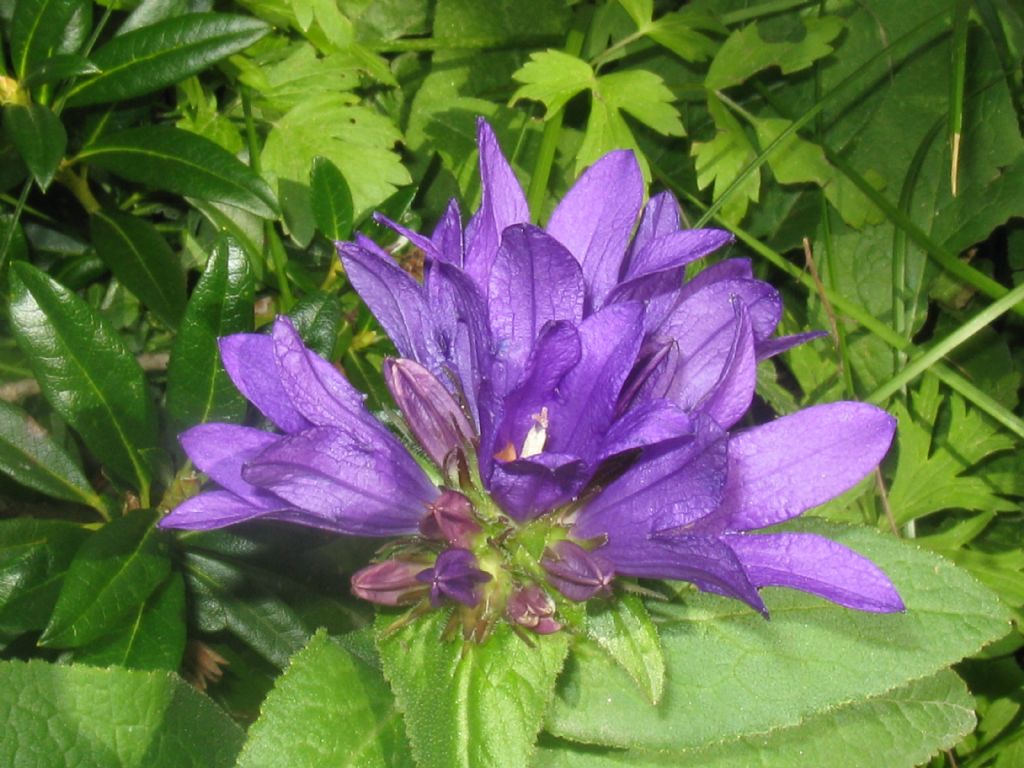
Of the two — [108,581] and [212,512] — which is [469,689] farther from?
[108,581]

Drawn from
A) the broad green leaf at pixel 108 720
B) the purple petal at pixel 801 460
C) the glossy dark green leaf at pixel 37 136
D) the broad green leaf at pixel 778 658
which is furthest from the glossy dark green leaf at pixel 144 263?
the purple petal at pixel 801 460

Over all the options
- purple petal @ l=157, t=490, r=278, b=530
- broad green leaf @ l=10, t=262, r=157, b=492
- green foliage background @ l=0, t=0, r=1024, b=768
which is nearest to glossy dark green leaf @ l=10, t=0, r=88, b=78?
green foliage background @ l=0, t=0, r=1024, b=768

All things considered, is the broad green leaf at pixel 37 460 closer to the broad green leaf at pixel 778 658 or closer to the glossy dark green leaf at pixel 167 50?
the glossy dark green leaf at pixel 167 50

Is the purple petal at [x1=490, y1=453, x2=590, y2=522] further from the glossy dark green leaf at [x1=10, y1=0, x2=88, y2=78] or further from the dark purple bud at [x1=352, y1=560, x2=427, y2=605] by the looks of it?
the glossy dark green leaf at [x1=10, y1=0, x2=88, y2=78]

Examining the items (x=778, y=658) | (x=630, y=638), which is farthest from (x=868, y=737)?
(x=630, y=638)

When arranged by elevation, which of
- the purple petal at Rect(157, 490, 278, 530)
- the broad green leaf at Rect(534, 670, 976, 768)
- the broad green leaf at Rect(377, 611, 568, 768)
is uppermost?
the purple petal at Rect(157, 490, 278, 530)

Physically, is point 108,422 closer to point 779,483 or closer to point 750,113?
point 779,483

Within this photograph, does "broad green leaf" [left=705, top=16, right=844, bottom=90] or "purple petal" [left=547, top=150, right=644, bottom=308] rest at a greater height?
"purple petal" [left=547, top=150, right=644, bottom=308]

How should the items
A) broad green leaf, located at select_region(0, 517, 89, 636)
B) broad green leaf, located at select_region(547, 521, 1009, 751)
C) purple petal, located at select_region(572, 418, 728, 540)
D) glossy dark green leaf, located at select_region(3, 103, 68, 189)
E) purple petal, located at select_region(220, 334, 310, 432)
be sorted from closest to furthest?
purple petal, located at select_region(572, 418, 728, 540) < purple petal, located at select_region(220, 334, 310, 432) < broad green leaf, located at select_region(547, 521, 1009, 751) < broad green leaf, located at select_region(0, 517, 89, 636) < glossy dark green leaf, located at select_region(3, 103, 68, 189)
